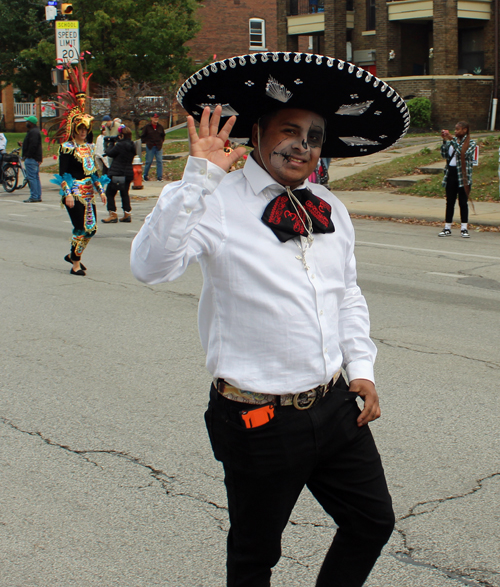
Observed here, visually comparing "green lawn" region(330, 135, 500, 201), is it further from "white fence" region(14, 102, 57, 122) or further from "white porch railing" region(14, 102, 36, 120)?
"white porch railing" region(14, 102, 36, 120)

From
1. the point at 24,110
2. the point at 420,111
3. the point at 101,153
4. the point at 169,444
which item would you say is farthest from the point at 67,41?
the point at 24,110

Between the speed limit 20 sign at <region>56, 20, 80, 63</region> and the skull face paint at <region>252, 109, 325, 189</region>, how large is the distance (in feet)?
64.6

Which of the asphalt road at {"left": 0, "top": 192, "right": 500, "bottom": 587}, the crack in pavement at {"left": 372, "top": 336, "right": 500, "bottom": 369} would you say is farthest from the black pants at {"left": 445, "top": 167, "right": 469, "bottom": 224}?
the crack in pavement at {"left": 372, "top": 336, "right": 500, "bottom": 369}

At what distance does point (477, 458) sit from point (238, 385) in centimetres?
245

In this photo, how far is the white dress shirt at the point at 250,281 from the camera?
7.11ft

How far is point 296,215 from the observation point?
2.34m

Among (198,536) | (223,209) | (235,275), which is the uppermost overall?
(223,209)

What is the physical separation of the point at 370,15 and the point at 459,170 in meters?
24.4

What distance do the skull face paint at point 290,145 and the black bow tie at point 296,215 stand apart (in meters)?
0.06

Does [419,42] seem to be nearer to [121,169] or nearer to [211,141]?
[121,169]

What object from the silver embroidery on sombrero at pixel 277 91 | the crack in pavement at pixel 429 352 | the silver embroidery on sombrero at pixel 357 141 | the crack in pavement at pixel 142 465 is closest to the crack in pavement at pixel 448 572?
the crack in pavement at pixel 142 465

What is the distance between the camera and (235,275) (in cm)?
223

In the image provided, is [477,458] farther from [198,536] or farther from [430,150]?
[430,150]

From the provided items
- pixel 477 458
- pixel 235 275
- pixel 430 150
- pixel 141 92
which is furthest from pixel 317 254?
pixel 141 92
